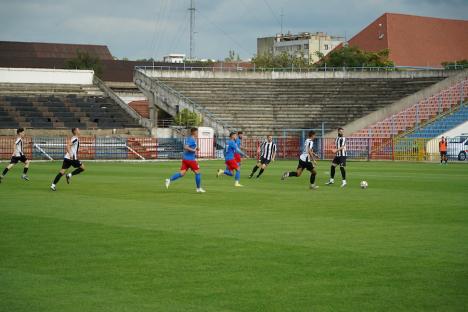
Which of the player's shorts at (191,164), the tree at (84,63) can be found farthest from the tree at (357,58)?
the player's shorts at (191,164)

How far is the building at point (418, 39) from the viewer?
95.4 m

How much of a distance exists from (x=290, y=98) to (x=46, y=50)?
45.1 meters

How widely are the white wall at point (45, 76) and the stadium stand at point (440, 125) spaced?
31831mm

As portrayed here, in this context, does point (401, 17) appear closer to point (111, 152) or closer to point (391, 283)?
point (111, 152)

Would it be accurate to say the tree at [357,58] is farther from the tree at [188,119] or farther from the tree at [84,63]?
the tree at [188,119]

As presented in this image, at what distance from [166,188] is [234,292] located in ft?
53.2

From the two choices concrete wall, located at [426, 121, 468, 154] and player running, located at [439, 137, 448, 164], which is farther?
concrete wall, located at [426, 121, 468, 154]

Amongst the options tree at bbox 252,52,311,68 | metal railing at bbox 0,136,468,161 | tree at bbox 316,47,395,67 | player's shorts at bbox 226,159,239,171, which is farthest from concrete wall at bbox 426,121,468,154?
tree at bbox 252,52,311,68

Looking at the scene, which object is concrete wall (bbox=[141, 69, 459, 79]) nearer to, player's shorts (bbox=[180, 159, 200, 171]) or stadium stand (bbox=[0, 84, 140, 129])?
stadium stand (bbox=[0, 84, 140, 129])

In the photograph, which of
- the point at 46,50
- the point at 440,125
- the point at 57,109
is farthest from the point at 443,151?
the point at 46,50

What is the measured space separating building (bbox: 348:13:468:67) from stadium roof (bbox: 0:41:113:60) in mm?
34794

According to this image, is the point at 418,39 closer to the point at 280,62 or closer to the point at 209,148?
the point at 280,62

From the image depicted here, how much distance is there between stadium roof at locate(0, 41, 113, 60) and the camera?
9794 centimetres

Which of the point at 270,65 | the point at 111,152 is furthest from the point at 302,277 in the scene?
the point at 270,65
